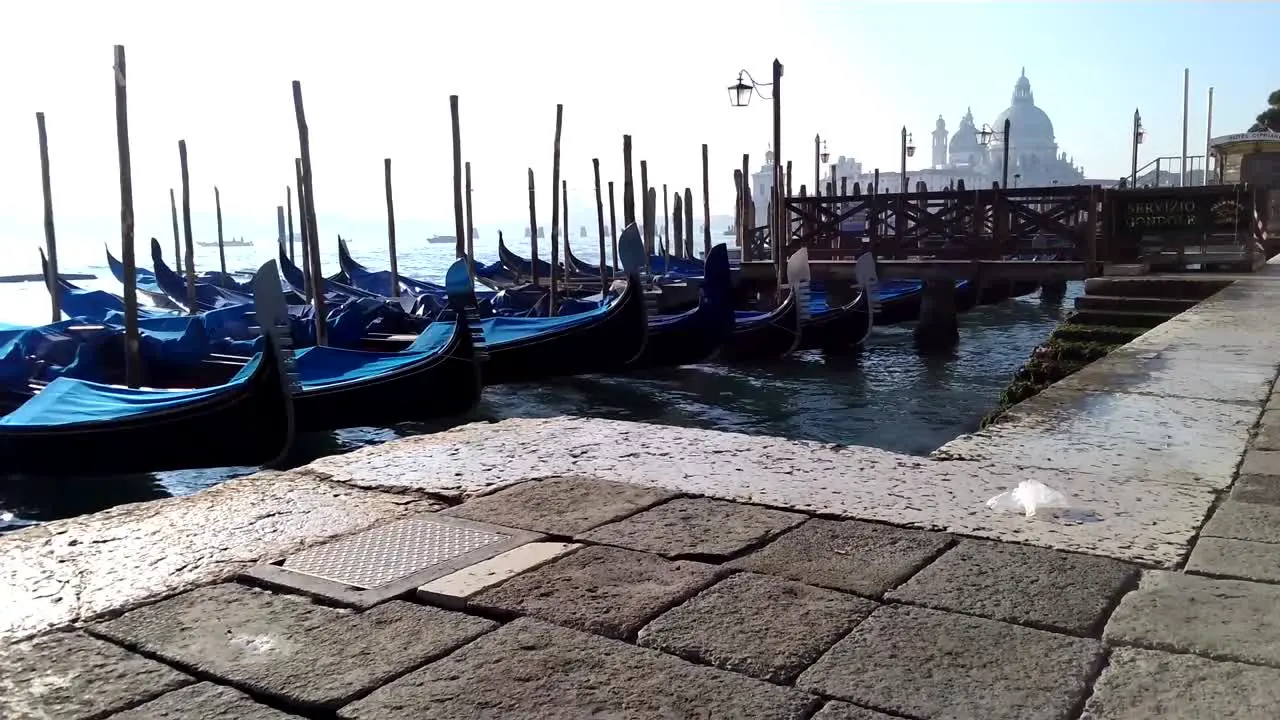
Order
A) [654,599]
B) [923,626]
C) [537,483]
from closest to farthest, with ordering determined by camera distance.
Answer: [923,626]
[654,599]
[537,483]

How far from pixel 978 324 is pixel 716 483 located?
16.4m

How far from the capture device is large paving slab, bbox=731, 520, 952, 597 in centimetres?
209

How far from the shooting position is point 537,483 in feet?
9.66

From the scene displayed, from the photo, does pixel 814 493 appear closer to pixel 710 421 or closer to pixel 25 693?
pixel 25 693

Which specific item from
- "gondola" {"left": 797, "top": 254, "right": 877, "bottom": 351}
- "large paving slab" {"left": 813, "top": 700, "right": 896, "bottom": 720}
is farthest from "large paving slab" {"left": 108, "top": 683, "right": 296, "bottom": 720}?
"gondola" {"left": 797, "top": 254, "right": 877, "bottom": 351}

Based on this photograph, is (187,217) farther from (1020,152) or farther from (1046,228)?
(1020,152)

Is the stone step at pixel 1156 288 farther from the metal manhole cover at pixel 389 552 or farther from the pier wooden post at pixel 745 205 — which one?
the pier wooden post at pixel 745 205

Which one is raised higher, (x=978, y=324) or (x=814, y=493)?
(x=814, y=493)

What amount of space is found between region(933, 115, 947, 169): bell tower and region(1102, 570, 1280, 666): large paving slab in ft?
466

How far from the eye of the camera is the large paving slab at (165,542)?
2148mm

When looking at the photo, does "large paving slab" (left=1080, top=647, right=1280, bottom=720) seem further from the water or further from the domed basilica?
the domed basilica

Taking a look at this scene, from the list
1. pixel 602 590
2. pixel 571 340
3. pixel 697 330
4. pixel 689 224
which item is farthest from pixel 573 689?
pixel 689 224

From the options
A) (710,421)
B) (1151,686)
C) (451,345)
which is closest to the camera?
(1151,686)

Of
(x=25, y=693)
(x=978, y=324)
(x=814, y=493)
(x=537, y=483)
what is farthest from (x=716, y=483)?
(x=978, y=324)
